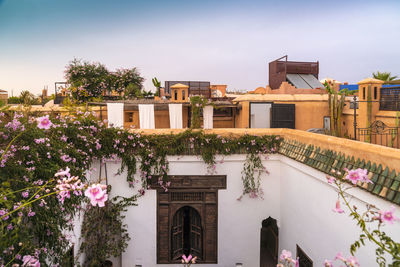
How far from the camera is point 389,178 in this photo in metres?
3.49

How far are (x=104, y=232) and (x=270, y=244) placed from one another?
15.9 ft

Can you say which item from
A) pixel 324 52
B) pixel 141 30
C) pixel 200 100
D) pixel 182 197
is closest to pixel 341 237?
pixel 182 197

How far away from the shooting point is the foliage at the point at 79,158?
3908mm

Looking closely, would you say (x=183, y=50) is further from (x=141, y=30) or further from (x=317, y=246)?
(x=317, y=246)

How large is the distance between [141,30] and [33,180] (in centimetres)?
1247

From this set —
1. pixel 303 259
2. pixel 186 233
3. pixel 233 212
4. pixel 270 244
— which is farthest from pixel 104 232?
pixel 270 244

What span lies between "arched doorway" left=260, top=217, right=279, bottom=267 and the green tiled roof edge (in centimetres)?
209

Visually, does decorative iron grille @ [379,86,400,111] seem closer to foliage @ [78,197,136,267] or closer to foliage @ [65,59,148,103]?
foliage @ [78,197,136,267]

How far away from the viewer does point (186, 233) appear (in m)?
7.68

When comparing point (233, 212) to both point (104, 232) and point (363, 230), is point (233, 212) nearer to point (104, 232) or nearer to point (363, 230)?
point (104, 232)

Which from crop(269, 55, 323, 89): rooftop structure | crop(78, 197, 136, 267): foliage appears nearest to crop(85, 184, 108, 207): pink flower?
crop(78, 197, 136, 267): foliage

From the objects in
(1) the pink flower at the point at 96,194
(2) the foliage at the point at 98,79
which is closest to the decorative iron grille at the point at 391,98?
(1) the pink flower at the point at 96,194

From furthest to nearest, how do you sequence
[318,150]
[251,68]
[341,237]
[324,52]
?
[251,68], [324,52], [318,150], [341,237]

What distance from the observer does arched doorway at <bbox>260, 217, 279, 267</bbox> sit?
739cm
